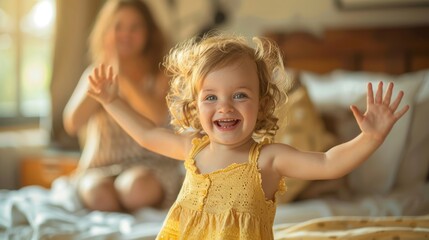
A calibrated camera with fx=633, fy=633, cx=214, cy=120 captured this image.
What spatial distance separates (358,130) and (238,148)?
48.2 inches

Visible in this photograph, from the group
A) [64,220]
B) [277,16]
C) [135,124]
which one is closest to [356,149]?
[135,124]

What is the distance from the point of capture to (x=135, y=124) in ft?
4.82

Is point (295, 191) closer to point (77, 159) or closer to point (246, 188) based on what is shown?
point (246, 188)

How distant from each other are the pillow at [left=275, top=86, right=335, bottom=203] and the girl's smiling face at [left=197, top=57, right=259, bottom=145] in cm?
102

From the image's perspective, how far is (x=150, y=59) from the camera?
2689 mm

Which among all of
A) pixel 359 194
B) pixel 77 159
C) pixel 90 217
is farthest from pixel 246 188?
pixel 77 159

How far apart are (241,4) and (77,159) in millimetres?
1162

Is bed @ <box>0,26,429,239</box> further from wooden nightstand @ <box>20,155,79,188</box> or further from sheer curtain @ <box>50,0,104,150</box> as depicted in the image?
sheer curtain @ <box>50,0,104,150</box>

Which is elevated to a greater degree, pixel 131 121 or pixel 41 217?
pixel 131 121

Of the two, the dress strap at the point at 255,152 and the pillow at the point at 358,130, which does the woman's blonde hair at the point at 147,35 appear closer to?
the pillow at the point at 358,130

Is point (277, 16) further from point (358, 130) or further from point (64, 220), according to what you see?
point (64, 220)

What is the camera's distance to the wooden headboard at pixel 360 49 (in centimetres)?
293

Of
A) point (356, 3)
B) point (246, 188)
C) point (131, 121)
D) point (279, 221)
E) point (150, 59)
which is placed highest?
point (356, 3)

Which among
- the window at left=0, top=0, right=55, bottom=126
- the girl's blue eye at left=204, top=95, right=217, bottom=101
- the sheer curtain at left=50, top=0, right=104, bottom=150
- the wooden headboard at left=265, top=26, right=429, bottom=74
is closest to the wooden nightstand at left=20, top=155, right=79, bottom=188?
the sheer curtain at left=50, top=0, right=104, bottom=150
